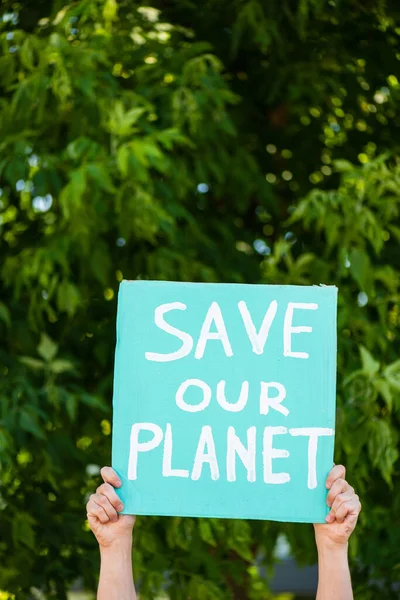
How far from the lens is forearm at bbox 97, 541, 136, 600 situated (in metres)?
1.88

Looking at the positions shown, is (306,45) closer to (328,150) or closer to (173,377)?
(328,150)

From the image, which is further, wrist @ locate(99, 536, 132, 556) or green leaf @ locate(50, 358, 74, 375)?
green leaf @ locate(50, 358, 74, 375)

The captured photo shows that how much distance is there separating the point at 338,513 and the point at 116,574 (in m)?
0.46

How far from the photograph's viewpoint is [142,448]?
6.24ft

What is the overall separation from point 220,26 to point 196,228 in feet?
3.22

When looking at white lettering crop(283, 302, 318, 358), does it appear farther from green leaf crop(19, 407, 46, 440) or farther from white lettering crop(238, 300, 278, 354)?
green leaf crop(19, 407, 46, 440)

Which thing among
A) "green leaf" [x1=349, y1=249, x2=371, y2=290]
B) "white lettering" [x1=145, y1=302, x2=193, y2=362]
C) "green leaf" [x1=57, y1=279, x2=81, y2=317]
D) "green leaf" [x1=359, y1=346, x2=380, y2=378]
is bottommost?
"green leaf" [x1=359, y1=346, x2=380, y2=378]

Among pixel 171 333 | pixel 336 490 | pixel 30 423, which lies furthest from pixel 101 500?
pixel 30 423

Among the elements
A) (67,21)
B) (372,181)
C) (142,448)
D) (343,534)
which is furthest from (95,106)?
(343,534)

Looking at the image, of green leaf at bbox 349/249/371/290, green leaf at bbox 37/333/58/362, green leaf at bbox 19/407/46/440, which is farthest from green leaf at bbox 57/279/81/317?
green leaf at bbox 349/249/371/290

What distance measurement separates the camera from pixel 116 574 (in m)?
1.88

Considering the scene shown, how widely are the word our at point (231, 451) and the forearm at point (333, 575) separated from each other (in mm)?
144

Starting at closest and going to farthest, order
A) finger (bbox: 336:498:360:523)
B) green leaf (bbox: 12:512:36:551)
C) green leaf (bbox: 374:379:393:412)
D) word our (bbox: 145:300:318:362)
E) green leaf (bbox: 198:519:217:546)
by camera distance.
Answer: finger (bbox: 336:498:360:523)
word our (bbox: 145:300:318:362)
green leaf (bbox: 374:379:393:412)
green leaf (bbox: 198:519:217:546)
green leaf (bbox: 12:512:36:551)

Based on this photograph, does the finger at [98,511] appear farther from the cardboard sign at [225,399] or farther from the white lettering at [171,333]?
the white lettering at [171,333]
